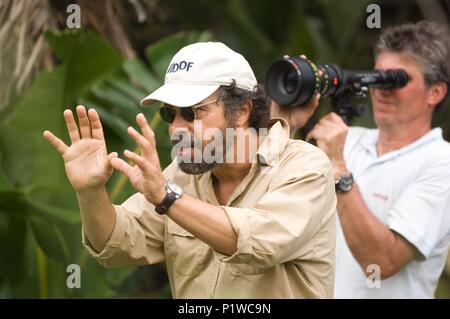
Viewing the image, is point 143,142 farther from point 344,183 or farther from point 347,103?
point 347,103

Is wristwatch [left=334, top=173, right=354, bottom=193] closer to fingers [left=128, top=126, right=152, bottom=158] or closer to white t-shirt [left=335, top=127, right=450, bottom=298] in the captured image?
white t-shirt [left=335, top=127, right=450, bottom=298]

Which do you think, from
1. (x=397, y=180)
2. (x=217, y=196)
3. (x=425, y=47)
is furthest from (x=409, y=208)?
(x=217, y=196)

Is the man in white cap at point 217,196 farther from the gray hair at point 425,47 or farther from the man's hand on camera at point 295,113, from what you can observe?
the gray hair at point 425,47

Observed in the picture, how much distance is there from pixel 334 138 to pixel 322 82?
218 millimetres

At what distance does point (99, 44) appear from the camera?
478 centimetres

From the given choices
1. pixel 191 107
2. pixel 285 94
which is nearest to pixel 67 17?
pixel 285 94

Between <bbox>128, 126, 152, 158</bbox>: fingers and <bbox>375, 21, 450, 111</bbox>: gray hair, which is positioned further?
<bbox>375, 21, 450, 111</bbox>: gray hair

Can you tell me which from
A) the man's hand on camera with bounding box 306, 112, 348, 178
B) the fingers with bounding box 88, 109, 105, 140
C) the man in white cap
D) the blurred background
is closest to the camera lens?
the man's hand on camera with bounding box 306, 112, 348, 178

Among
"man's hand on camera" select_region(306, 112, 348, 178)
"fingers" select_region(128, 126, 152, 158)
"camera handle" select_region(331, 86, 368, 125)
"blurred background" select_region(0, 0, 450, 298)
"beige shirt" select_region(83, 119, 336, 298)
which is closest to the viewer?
"fingers" select_region(128, 126, 152, 158)

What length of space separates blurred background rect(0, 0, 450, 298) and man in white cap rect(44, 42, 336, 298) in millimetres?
1662

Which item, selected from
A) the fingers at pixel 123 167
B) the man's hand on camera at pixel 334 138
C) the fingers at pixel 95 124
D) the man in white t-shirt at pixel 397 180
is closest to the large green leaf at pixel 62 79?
the man in white t-shirt at pixel 397 180

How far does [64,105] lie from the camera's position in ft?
16.0

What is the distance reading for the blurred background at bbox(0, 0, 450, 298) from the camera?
4.64 metres

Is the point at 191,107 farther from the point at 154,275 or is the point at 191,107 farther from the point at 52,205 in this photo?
the point at 154,275
